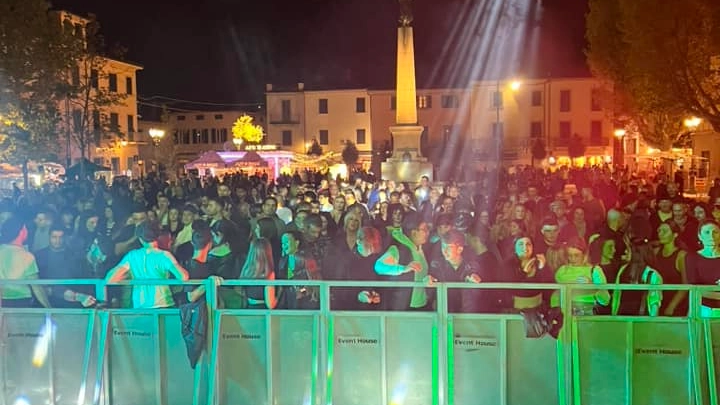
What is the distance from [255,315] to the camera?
6184 mm

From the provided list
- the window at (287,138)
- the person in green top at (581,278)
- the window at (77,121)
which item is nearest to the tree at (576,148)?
the window at (287,138)

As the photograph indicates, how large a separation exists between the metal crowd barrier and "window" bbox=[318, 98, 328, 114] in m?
61.7

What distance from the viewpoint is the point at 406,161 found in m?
31.6

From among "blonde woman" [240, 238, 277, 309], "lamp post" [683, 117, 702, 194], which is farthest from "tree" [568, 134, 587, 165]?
"blonde woman" [240, 238, 277, 309]

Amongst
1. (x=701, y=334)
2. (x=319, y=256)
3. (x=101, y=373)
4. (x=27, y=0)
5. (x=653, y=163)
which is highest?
(x=27, y=0)

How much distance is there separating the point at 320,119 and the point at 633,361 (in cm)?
6278

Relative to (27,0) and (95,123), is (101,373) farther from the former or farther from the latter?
(95,123)

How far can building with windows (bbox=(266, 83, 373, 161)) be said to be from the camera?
216 ft

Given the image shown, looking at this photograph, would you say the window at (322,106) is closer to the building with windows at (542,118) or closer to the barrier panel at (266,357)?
the building with windows at (542,118)

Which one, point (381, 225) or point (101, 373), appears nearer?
point (101, 373)

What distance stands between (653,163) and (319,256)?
140ft

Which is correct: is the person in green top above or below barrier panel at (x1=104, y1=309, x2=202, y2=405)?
above

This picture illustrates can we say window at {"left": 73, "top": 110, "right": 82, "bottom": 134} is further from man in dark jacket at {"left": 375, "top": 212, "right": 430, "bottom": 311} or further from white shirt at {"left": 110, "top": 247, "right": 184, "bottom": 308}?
man in dark jacket at {"left": 375, "top": 212, "right": 430, "bottom": 311}

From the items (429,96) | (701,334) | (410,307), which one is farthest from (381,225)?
(429,96)
